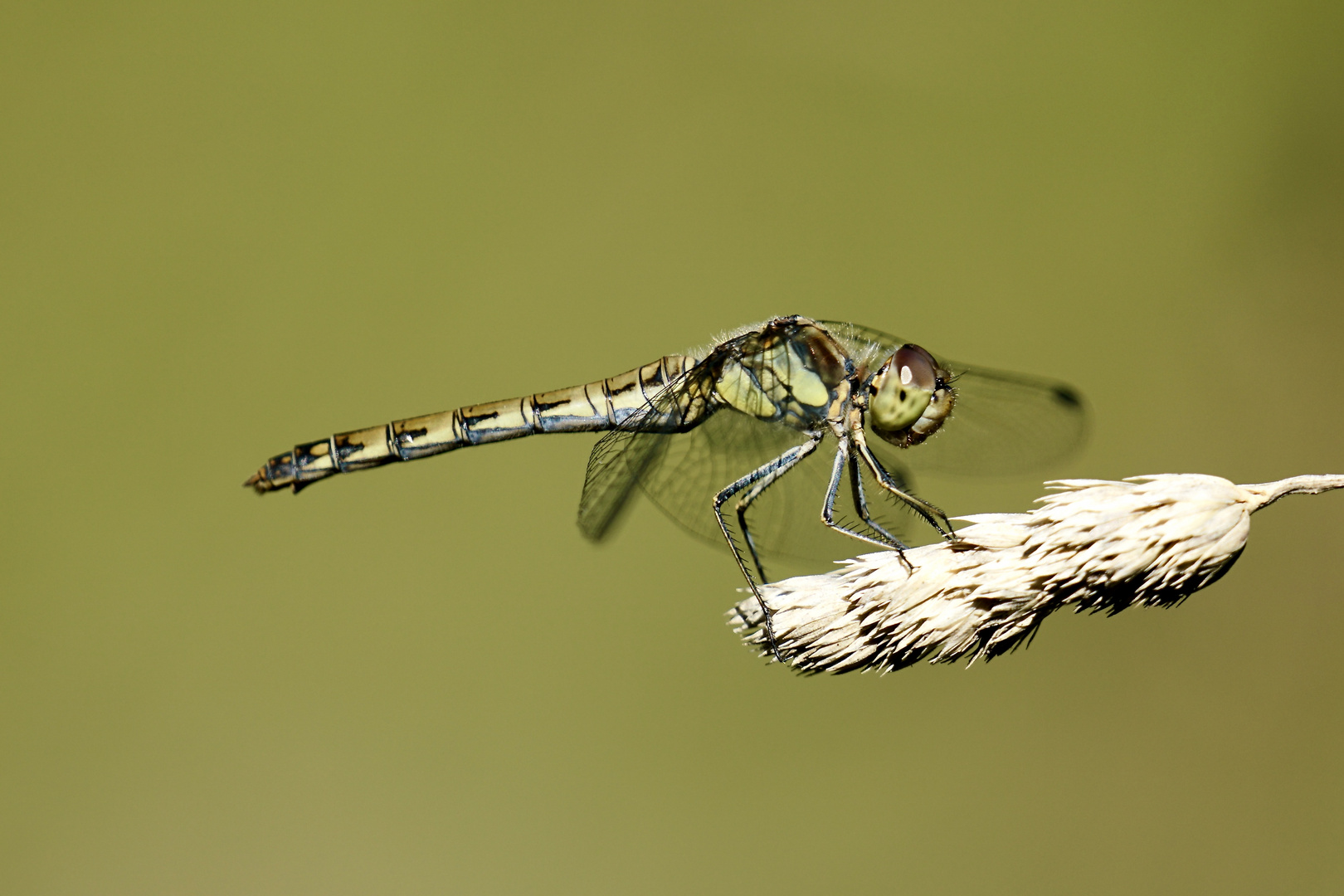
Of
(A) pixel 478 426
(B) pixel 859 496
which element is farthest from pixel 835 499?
(A) pixel 478 426

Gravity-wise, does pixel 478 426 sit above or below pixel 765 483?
above

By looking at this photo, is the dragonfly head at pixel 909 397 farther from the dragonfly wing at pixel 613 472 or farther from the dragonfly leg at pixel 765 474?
the dragonfly wing at pixel 613 472

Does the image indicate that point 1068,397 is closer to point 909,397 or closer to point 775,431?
point 909,397

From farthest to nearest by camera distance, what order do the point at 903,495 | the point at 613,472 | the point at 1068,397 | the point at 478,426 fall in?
the point at 478,426, the point at 1068,397, the point at 613,472, the point at 903,495

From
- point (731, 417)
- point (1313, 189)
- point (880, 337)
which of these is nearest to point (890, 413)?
point (880, 337)

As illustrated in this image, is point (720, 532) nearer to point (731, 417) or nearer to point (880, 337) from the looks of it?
point (731, 417)

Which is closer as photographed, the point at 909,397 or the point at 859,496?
the point at 909,397

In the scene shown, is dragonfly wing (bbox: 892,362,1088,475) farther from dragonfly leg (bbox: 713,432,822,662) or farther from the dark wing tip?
dragonfly leg (bbox: 713,432,822,662)
